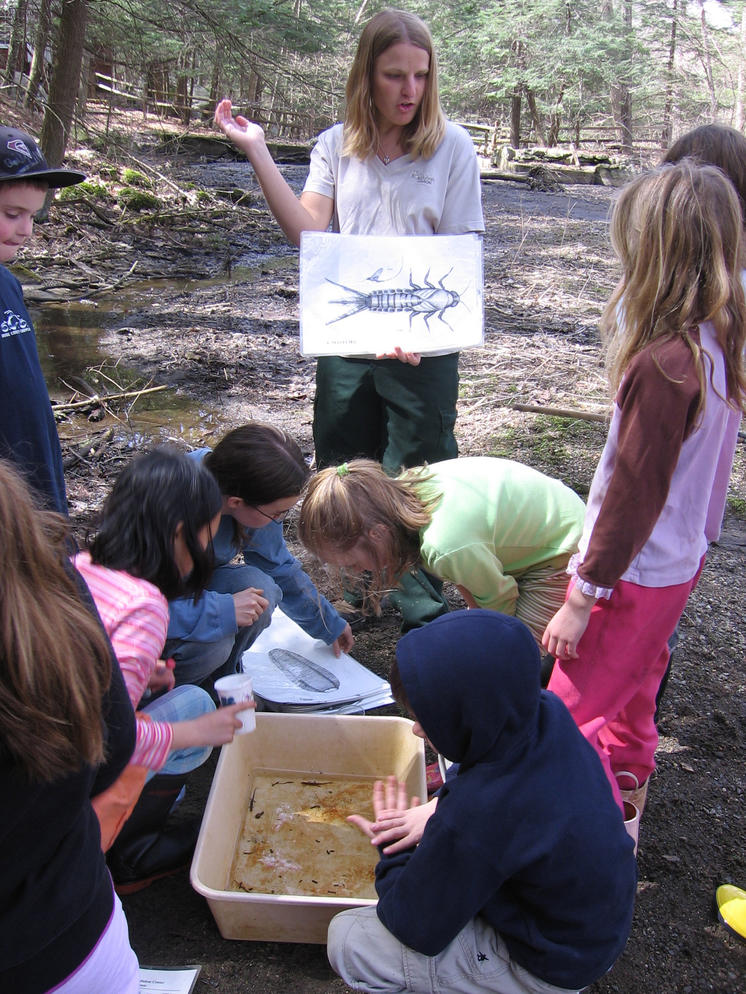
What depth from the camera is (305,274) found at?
8.86 ft

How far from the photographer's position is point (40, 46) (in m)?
7.60

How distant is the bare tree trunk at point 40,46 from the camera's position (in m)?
7.44

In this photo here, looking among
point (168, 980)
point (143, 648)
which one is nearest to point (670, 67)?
point (143, 648)

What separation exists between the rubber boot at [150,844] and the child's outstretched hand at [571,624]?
0.96 meters

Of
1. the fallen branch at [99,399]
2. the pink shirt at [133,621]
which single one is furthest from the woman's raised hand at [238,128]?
the fallen branch at [99,399]

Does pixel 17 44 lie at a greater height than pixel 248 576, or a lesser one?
greater

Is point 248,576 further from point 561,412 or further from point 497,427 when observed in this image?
point 561,412

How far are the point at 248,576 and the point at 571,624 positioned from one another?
1.06m

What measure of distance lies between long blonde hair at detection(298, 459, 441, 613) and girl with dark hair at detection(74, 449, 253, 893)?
27cm

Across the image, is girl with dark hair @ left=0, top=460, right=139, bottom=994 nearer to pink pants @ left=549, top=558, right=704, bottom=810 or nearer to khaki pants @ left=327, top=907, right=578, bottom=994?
khaki pants @ left=327, top=907, right=578, bottom=994

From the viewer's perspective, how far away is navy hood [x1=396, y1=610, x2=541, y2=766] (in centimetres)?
128

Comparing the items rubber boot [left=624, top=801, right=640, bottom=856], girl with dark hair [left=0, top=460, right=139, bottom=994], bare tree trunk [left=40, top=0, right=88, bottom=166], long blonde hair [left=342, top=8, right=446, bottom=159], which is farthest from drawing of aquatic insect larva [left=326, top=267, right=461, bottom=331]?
bare tree trunk [left=40, top=0, right=88, bottom=166]

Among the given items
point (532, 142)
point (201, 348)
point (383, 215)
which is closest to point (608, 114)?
point (532, 142)

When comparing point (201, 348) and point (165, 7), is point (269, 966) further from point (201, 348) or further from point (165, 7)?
point (165, 7)
